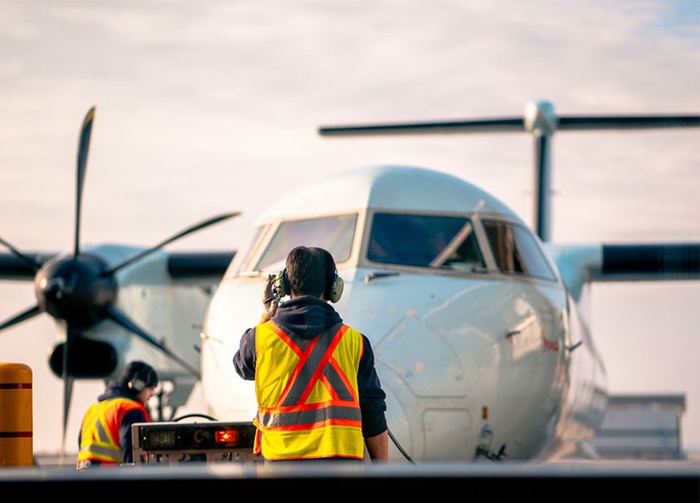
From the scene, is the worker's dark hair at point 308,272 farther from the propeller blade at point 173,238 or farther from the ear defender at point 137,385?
the propeller blade at point 173,238

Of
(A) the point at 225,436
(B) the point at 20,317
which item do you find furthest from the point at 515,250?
(B) the point at 20,317

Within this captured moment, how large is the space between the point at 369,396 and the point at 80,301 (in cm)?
1046

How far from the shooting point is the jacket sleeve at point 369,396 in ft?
13.2

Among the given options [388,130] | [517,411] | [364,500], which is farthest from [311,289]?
[388,130]

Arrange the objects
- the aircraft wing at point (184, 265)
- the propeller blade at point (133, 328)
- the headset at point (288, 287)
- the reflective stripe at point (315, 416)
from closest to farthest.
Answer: the reflective stripe at point (315, 416), the headset at point (288, 287), the propeller blade at point (133, 328), the aircraft wing at point (184, 265)

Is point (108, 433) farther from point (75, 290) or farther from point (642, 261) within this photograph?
point (642, 261)

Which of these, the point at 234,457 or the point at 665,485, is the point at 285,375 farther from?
the point at 665,485

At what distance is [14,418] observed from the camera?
4734 mm

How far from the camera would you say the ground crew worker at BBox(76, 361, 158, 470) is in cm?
698

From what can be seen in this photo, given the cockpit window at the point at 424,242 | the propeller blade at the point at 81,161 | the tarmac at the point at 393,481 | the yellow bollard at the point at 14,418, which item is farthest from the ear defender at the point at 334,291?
the propeller blade at the point at 81,161

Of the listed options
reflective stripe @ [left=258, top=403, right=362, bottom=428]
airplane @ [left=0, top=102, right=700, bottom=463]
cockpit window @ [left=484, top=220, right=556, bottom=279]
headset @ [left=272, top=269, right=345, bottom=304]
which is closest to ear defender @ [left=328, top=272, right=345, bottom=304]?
headset @ [left=272, top=269, right=345, bottom=304]

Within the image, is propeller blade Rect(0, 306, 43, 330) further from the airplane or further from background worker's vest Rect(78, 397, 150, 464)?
background worker's vest Rect(78, 397, 150, 464)

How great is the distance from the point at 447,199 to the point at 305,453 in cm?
409

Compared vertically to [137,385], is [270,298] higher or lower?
higher
